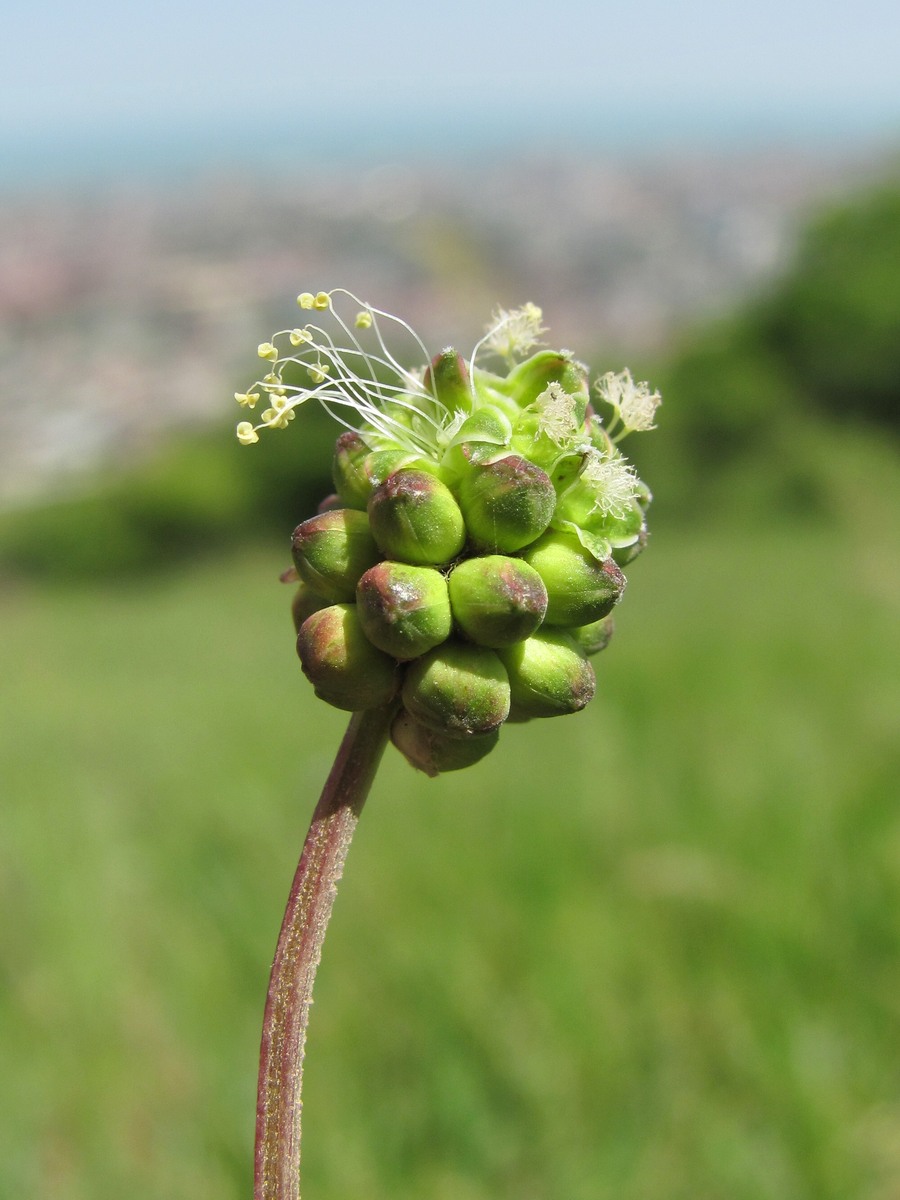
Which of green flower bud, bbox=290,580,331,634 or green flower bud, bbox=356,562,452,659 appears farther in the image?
green flower bud, bbox=290,580,331,634

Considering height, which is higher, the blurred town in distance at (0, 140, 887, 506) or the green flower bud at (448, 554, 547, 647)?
Answer: the blurred town in distance at (0, 140, 887, 506)

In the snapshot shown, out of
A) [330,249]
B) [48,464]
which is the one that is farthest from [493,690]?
[330,249]

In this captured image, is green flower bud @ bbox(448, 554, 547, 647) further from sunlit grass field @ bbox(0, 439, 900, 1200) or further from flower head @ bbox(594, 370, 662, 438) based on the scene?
sunlit grass field @ bbox(0, 439, 900, 1200)

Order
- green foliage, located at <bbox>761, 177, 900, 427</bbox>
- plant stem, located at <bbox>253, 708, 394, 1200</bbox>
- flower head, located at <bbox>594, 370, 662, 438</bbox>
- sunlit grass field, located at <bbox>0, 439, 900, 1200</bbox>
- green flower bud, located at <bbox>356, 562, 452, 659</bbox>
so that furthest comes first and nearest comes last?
green foliage, located at <bbox>761, 177, 900, 427</bbox> → sunlit grass field, located at <bbox>0, 439, 900, 1200</bbox> → flower head, located at <bbox>594, 370, 662, 438</bbox> → green flower bud, located at <bbox>356, 562, 452, 659</bbox> → plant stem, located at <bbox>253, 708, 394, 1200</bbox>

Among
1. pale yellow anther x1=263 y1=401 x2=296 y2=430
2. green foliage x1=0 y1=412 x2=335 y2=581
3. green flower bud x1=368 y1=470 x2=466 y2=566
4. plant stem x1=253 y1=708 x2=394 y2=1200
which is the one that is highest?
green foliage x1=0 y1=412 x2=335 y2=581

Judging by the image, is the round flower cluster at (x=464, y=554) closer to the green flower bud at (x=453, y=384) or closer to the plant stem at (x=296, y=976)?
the green flower bud at (x=453, y=384)

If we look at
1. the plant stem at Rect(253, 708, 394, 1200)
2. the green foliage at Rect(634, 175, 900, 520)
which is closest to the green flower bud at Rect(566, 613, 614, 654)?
the plant stem at Rect(253, 708, 394, 1200)

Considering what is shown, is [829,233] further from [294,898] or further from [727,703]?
[294,898]

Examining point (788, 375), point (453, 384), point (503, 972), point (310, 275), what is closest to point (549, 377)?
point (453, 384)
